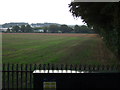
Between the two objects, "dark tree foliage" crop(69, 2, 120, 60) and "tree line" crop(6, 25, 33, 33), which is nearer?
"dark tree foliage" crop(69, 2, 120, 60)

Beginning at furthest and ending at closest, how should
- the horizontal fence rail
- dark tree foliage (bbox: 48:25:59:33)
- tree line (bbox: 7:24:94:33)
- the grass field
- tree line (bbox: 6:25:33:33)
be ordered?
dark tree foliage (bbox: 48:25:59:33) < tree line (bbox: 7:24:94:33) < tree line (bbox: 6:25:33:33) < the grass field < the horizontal fence rail

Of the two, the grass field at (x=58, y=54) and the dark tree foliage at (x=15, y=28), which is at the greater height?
the dark tree foliage at (x=15, y=28)

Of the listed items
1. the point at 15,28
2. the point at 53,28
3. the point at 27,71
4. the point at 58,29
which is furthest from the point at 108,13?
the point at 58,29

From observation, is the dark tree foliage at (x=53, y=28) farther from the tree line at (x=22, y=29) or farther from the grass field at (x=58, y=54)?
the grass field at (x=58, y=54)

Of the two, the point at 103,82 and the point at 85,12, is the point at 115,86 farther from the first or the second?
the point at 85,12

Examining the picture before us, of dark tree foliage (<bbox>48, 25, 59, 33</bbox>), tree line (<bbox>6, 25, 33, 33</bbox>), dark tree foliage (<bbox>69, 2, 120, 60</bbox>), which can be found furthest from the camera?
dark tree foliage (<bbox>48, 25, 59, 33</bbox>)

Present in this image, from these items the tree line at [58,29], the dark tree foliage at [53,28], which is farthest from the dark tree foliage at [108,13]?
the dark tree foliage at [53,28]

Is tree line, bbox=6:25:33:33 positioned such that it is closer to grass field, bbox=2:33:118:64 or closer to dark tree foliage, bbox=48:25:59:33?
A: dark tree foliage, bbox=48:25:59:33

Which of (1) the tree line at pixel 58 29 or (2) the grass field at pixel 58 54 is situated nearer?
(2) the grass field at pixel 58 54

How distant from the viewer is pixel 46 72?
544 cm

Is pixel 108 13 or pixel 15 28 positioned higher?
pixel 108 13

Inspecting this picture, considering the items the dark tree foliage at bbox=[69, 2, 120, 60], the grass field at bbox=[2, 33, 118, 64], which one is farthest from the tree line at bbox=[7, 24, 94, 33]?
A: the dark tree foliage at bbox=[69, 2, 120, 60]

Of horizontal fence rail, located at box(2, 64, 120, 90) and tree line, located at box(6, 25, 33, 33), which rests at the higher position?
tree line, located at box(6, 25, 33, 33)

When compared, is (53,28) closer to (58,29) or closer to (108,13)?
(58,29)
